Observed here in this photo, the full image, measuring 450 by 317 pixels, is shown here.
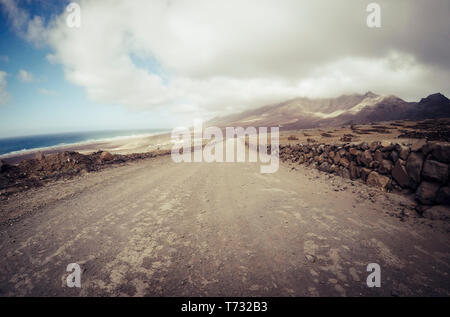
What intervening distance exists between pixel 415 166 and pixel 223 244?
6.65 metres

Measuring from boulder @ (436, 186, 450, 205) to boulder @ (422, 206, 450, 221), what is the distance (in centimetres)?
18

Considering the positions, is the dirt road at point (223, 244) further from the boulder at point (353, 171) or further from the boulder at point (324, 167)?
the boulder at point (324, 167)

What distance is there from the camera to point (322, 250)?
13.9ft

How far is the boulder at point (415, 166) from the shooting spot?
5910 millimetres

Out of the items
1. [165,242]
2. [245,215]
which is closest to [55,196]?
[165,242]

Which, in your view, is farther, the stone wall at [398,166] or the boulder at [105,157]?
A: the boulder at [105,157]

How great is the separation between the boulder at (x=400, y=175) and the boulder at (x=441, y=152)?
104cm

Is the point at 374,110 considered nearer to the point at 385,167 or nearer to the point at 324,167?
the point at 324,167

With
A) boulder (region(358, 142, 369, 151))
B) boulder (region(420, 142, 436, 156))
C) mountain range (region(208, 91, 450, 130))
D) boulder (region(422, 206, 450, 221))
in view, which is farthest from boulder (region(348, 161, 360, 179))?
mountain range (region(208, 91, 450, 130))

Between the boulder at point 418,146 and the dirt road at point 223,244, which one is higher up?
the boulder at point 418,146

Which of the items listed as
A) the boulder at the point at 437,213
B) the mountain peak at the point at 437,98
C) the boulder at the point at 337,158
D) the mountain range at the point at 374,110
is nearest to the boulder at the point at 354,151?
the boulder at the point at 337,158

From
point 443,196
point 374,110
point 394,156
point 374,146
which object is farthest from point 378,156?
point 374,110
